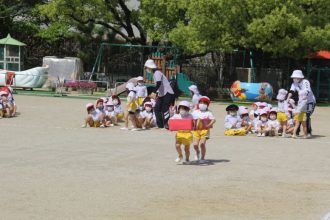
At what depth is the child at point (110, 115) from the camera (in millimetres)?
20250

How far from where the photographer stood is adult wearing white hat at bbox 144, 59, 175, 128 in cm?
1952

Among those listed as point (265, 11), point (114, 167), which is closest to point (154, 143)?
point (114, 167)

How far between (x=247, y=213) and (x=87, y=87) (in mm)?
27959

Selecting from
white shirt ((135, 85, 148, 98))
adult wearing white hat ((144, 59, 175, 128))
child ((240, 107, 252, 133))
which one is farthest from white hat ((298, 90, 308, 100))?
white shirt ((135, 85, 148, 98))

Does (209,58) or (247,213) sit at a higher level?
(209,58)

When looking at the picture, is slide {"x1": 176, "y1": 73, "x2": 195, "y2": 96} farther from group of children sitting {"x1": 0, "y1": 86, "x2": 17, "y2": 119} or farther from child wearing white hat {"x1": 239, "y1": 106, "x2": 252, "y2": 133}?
child wearing white hat {"x1": 239, "y1": 106, "x2": 252, "y2": 133}

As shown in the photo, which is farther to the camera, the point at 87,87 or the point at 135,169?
the point at 87,87

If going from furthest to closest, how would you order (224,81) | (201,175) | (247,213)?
1. (224,81)
2. (201,175)
3. (247,213)

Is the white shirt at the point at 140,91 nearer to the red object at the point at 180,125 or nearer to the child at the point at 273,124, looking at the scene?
the child at the point at 273,124

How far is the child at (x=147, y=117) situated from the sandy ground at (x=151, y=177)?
105 cm

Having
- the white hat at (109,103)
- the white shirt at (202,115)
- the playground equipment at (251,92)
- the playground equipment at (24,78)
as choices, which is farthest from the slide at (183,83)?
the white shirt at (202,115)

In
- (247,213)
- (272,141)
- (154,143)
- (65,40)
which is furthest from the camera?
(65,40)

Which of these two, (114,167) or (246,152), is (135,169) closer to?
(114,167)

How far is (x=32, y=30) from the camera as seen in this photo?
4453 centimetres
